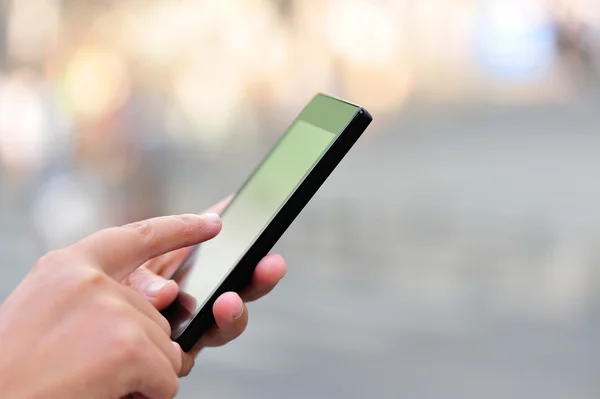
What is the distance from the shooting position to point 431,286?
176 cm

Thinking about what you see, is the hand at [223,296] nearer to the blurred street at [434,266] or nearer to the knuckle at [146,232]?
the knuckle at [146,232]

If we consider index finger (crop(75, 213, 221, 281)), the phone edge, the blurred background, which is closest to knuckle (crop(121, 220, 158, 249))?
index finger (crop(75, 213, 221, 281))

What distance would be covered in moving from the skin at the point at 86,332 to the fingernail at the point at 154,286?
104 mm

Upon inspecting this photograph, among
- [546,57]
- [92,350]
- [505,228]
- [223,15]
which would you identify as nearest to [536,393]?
[505,228]

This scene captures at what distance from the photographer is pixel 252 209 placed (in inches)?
23.8

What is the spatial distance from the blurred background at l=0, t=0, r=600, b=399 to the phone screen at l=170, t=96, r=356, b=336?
2.93 feet

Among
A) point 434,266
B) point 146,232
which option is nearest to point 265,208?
point 146,232

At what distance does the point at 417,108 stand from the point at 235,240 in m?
1.66

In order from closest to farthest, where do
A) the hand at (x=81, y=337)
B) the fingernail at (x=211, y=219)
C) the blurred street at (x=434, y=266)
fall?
the hand at (x=81, y=337) → the fingernail at (x=211, y=219) → the blurred street at (x=434, y=266)

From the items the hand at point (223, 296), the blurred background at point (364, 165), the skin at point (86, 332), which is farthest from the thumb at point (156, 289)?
the blurred background at point (364, 165)

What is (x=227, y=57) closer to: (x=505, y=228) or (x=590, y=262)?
(x=505, y=228)

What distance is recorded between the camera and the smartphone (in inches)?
21.4

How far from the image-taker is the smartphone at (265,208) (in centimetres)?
54

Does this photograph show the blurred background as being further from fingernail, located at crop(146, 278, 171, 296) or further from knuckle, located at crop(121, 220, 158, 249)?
knuckle, located at crop(121, 220, 158, 249)
